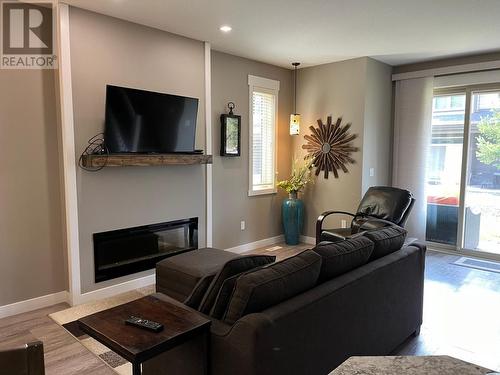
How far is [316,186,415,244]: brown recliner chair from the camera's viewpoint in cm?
418

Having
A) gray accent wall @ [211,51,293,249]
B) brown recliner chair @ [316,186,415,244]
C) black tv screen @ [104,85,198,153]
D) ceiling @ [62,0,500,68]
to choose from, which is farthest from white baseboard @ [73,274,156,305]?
ceiling @ [62,0,500,68]

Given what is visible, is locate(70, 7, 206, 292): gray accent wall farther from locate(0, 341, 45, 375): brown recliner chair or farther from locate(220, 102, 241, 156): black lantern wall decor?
locate(0, 341, 45, 375): brown recliner chair

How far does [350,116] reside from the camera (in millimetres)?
5078

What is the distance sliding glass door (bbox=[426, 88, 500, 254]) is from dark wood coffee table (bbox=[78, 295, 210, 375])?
4702 millimetres

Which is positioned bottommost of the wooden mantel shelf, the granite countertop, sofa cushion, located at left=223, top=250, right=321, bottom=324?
sofa cushion, located at left=223, top=250, right=321, bottom=324

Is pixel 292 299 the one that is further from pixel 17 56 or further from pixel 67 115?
pixel 17 56

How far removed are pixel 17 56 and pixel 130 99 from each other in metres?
0.96

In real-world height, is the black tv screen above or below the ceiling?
below

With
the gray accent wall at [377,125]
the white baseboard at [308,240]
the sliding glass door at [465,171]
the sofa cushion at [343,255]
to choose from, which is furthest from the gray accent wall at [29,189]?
the sliding glass door at [465,171]

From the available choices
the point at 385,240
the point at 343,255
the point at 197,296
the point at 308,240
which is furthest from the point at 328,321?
the point at 308,240

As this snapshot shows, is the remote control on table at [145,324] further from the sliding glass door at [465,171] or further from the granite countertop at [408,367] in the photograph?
the sliding glass door at [465,171]

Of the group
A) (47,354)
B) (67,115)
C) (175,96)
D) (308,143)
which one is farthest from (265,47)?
(47,354)

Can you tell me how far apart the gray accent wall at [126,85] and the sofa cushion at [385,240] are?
230 cm

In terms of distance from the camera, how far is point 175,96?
386 cm
